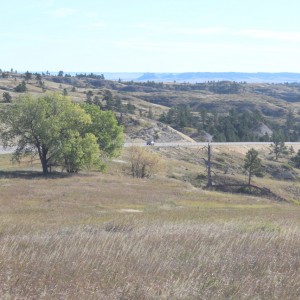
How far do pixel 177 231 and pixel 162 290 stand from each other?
460 cm

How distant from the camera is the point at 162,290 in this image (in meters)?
7.08

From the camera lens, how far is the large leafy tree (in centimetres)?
5434

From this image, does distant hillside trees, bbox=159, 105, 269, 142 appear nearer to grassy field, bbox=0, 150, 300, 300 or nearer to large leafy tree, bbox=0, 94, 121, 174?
large leafy tree, bbox=0, 94, 121, 174

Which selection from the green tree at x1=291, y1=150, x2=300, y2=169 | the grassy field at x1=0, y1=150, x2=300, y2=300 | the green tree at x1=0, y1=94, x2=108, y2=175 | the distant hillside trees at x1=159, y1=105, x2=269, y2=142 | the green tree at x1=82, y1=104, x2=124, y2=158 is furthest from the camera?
the distant hillside trees at x1=159, y1=105, x2=269, y2=142

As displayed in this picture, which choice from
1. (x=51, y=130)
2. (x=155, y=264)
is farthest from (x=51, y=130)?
(x=155, y=264)

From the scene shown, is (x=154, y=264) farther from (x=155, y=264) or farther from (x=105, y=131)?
(x=105, y=131)

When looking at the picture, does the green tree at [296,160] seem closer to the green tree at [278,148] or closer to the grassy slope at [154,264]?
the green tree at [278,148]

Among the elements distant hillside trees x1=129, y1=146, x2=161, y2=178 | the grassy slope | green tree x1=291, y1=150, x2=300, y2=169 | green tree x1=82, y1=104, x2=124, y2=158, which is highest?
the grassy slope

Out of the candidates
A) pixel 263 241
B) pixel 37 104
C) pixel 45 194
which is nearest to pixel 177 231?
pixel 263 241

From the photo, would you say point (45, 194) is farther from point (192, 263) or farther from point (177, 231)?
point (192, 263)

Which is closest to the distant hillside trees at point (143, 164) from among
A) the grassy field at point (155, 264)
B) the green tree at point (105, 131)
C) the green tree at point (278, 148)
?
the green tree at point (105, 131)

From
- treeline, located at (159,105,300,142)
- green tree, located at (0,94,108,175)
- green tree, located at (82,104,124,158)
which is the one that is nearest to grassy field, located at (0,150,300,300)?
green tree, located at (0,94,108,175)

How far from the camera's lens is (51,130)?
54.4 m

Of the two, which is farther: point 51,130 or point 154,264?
point 51,130
